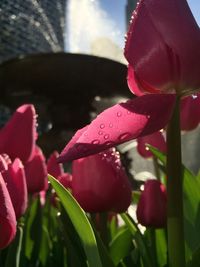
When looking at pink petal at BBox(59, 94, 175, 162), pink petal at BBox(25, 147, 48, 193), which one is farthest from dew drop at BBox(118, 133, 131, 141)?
pink petal at BBox(25, 147, 48, 193)

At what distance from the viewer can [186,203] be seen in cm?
70

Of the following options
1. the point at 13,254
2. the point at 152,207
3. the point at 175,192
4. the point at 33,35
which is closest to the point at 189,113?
the point at 152,207

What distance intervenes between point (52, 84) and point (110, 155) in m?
3.56

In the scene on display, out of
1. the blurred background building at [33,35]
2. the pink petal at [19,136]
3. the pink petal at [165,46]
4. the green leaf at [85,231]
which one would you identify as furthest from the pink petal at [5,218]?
the blurred background building at [33,35]

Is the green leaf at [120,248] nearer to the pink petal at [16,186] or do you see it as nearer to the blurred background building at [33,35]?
the pink petal at [16,186]

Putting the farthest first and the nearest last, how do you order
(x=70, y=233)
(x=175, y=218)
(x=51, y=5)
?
(x=51, y=5), (x=70, y=233), (x=175, y=218)

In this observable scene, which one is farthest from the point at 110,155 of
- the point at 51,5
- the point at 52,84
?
the point at 51,5

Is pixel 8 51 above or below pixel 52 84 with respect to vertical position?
below

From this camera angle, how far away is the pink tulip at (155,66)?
1.41ft

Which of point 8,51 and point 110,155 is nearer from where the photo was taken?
point 110,155

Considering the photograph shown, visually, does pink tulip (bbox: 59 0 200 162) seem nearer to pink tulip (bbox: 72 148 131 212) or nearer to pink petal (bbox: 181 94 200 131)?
pink tulip (bbox: 72 148 131 212)

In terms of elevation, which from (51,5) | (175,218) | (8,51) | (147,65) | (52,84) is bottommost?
(8,51)

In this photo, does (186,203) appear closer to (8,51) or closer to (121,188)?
(121,188)

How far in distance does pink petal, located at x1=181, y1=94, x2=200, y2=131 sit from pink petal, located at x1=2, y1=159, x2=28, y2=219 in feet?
1.00
